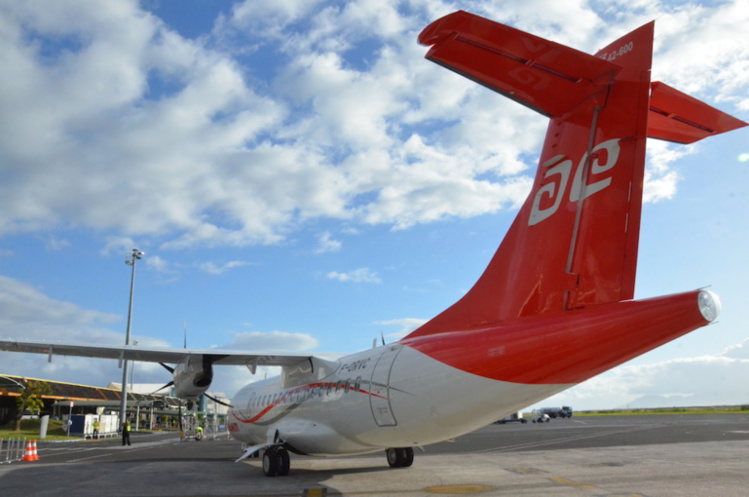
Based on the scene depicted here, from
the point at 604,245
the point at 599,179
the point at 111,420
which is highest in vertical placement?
the point at 599,179

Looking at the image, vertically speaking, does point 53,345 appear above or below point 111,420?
above

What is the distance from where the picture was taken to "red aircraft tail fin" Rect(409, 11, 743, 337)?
6465 millimetres

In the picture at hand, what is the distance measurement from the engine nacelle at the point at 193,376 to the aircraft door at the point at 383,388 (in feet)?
19.2

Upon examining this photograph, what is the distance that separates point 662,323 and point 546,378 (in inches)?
65.7

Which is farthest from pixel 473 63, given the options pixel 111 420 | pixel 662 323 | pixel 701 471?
pixel 111 420

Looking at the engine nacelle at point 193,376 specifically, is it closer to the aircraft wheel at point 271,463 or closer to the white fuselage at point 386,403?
the white fuselage at point 386,403

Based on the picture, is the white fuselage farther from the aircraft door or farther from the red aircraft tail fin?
the red aircraft tail fin

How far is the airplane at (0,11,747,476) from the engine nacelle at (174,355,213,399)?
6579mm

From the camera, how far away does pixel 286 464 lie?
13.4 m

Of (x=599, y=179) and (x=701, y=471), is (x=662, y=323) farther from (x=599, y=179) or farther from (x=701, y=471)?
Result: (x=701, y=471)

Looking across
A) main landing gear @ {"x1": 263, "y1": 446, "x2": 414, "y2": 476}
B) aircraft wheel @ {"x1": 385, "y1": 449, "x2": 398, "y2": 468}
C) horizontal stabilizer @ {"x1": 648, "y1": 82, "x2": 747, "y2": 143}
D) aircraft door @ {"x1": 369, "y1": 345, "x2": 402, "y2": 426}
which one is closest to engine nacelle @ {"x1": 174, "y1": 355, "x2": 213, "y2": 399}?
main landing gear @ {"x1": 263, "y1": 446, "x2": 414, "y2": 476}

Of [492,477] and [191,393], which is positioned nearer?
[492,477]

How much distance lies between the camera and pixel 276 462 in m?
13.3

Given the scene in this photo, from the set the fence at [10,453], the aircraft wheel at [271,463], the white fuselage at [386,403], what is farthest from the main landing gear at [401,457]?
the fence at [10,453]
